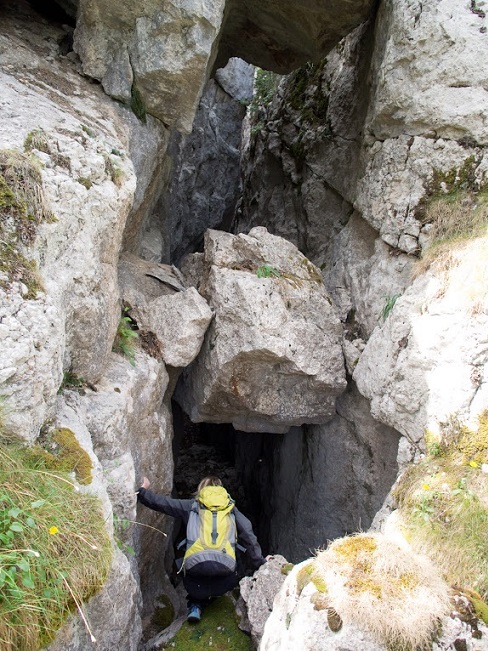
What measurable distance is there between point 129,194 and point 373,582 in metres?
4.56

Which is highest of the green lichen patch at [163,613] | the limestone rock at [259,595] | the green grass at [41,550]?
the green grass at [41,550]

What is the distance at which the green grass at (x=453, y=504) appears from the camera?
14.1ft

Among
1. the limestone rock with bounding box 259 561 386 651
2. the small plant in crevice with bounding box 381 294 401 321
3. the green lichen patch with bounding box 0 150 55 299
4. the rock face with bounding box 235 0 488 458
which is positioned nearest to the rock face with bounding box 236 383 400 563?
the rock face with bounding box 235 0 488 458

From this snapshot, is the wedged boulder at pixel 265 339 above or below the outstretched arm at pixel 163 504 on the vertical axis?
above

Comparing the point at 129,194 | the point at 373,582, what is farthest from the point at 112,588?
the point at 129,194

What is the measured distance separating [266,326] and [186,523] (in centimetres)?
279

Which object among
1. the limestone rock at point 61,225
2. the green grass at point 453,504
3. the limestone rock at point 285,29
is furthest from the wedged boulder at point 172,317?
the limestone rock at point 285,29

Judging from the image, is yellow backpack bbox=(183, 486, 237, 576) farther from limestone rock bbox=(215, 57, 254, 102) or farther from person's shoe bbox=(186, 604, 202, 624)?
limestone rock bbox=(215, 57, 254, 102)

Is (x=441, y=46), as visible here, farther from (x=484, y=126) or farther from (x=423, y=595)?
(x=423, y=595)

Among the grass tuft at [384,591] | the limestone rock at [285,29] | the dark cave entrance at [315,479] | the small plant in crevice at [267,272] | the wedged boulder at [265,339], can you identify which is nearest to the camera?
the grass tuft at [384,591]

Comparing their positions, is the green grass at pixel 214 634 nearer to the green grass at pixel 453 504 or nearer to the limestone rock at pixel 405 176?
the green grass at pixel 453 504

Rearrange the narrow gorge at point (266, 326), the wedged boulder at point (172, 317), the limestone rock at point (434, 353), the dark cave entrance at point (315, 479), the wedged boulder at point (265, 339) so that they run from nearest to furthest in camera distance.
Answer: the narrow gorge at point (266, 326) < the limestone rock at point (434, 353) < the wedged boulder at point (172, 317) < the wedged boulder at point (265, 339) < the dark cave entrance at point (315, 479)

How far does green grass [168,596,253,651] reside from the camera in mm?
5734

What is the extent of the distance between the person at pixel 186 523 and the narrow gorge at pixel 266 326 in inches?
9.3
